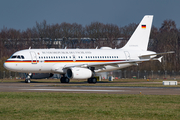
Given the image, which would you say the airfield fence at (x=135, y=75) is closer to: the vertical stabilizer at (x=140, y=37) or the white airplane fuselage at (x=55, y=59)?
the vertical stabilizer at (x=140, y=37)

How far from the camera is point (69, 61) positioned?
44094mm

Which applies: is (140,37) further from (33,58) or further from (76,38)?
(76,38)

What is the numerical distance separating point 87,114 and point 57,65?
29075mm

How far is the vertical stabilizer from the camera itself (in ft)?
168

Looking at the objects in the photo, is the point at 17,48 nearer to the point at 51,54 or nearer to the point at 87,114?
the point at 51,54

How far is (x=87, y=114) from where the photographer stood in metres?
14.5

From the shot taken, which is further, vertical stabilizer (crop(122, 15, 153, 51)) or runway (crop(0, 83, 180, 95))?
vertical stabilizer (crop(122, 15, 153, 51))

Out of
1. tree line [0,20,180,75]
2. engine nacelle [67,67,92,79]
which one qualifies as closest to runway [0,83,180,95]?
engine nacelle [67,67,92,79]

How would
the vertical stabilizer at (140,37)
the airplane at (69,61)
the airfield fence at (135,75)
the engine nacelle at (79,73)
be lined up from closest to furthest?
1. the engine nacelle at (79,73)
2. the airplane at (69,61)
3. the vertical stabilizer at (140,37)
4. the airfield fence at (135,75)

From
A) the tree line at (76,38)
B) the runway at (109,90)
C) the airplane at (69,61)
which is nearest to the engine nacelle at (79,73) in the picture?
the airplane at (69,61)

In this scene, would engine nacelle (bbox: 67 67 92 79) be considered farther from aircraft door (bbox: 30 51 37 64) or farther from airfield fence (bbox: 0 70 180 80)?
airfield fence (bbox: 0 70 180 80)

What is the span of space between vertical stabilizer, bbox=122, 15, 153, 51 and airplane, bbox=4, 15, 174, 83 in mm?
1571

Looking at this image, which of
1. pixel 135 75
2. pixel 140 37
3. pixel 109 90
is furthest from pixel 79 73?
pixel 135 75

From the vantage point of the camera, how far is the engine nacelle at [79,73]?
41.0 metres
